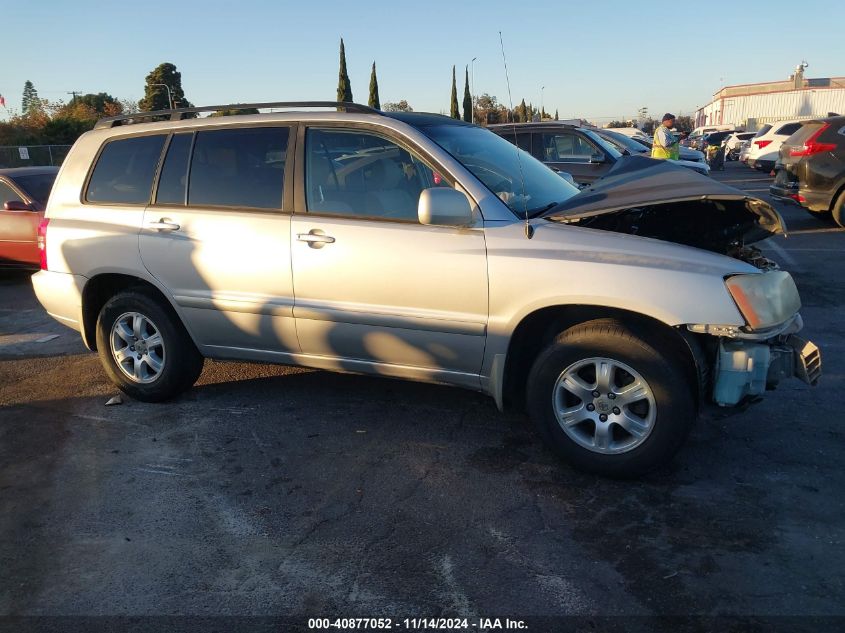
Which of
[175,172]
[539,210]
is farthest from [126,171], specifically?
[539,210]

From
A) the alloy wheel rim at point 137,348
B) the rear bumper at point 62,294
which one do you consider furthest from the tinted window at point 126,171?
the alloy wheel rim at point 137,348

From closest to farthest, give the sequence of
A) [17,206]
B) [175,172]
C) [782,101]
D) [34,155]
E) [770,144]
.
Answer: [175,172] < [17,206] < [770,144] < [34,155] < [782,101]

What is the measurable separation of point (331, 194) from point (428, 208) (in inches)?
33.2

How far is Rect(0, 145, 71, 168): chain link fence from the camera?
92.0 feet

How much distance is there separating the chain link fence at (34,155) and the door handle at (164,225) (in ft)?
89.0

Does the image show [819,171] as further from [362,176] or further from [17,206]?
[17,206]

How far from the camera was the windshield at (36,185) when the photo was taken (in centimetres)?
897

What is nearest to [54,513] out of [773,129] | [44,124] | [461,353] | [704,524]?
[461,353]

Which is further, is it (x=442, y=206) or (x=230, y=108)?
(x=230, y=108)

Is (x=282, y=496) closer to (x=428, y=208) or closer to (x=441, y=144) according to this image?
(x=428, y=208)

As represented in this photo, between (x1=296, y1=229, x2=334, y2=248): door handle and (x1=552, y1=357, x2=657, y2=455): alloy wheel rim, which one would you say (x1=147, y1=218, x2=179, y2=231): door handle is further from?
(x1=552, y1=357, x2=657, y2=455): alloy wheel rim

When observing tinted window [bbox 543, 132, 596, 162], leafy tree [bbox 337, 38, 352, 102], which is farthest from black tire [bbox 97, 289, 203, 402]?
leafy tree [bbox 337, 38, 352, 102]

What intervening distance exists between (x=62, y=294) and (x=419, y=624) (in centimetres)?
371

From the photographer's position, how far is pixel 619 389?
353cm
